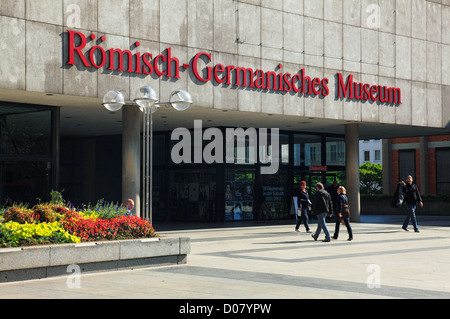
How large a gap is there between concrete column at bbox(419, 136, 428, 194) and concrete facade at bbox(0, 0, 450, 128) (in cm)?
1864

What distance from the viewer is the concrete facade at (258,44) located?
19047 millimetres

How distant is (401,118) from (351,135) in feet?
8.41

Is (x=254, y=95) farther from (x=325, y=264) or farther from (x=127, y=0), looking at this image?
(x=325, y=264)

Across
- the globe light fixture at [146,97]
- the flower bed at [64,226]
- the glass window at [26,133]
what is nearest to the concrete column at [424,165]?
the glass window at [26,133]

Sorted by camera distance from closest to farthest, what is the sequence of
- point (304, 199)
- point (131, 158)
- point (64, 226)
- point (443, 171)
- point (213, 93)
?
point (64, 226) < point (304, 199) < point (131, 158) < point (213, 93) < point (443, 171)

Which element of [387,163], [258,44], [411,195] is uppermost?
[258,44]

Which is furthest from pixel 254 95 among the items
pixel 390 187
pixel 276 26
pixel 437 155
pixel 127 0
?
pixel 390 187

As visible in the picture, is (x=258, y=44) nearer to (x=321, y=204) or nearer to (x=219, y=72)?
(x=219, y=72)

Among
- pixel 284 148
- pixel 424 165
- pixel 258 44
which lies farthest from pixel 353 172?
pixel 424 165

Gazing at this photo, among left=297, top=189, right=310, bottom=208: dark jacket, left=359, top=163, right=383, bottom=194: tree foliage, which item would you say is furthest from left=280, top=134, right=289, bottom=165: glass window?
left=359, top=163, right=383, bottom=194: tree foliage

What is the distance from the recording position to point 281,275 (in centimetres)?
1184

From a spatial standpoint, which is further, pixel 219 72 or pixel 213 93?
pixel 219 72

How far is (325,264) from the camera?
13.6 m

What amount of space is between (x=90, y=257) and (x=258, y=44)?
14.4 meters
